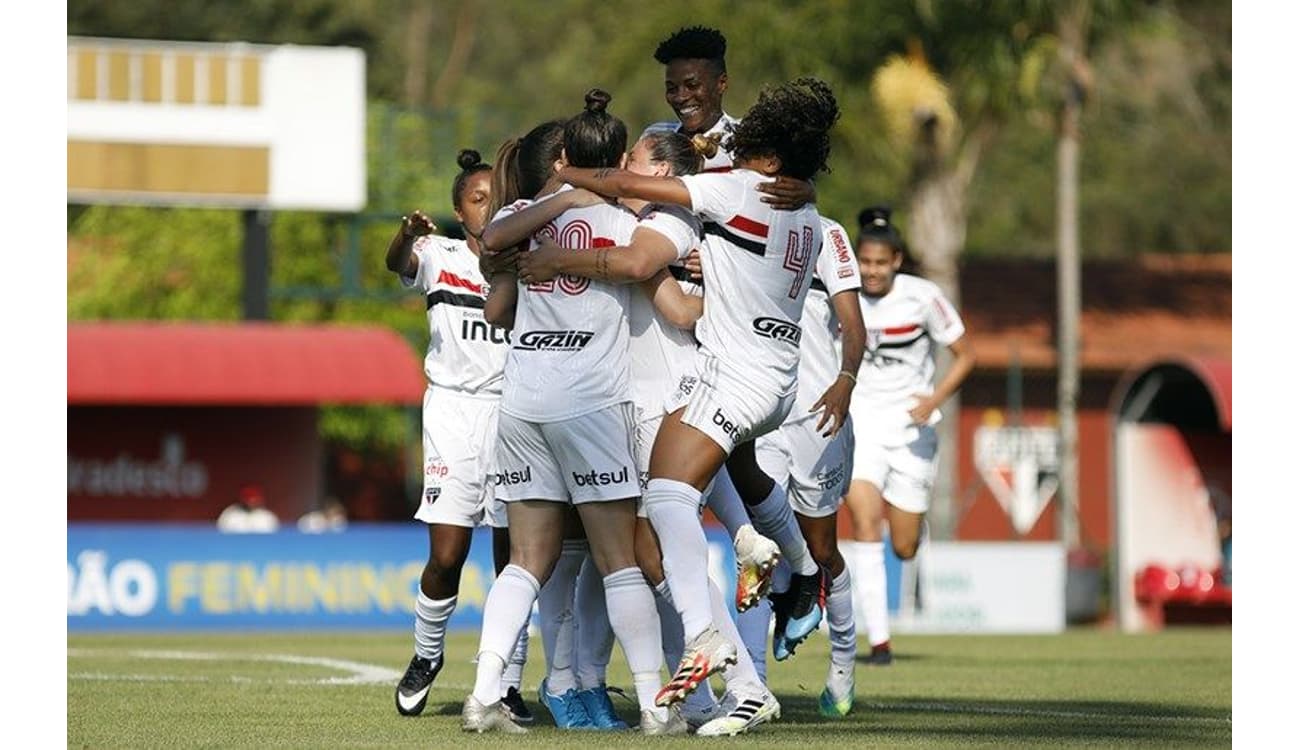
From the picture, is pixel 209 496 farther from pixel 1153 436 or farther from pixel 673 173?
pixel 673 173

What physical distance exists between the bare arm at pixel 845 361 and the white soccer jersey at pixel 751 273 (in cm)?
45

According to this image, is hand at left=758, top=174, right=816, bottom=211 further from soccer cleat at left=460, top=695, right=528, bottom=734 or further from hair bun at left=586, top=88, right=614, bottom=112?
soccer cleat at left=460, top=695, right=528, bottom=734

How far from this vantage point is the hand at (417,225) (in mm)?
9188

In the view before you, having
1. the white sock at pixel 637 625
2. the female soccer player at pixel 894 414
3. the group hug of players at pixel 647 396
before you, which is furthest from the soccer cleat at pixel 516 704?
the female soccer player at pixel 894 414

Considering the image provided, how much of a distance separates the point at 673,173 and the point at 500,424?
3.64ft

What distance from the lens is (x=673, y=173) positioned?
8617 millimetres

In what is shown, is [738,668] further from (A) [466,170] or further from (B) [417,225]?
(A) [466,170]

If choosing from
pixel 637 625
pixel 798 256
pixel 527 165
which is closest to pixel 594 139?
pixel 527 165

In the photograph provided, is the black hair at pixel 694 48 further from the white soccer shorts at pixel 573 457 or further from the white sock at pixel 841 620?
the white sock at pixel 841 620

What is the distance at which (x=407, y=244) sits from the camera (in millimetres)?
9492

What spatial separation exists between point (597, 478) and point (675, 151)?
127 centimetres
